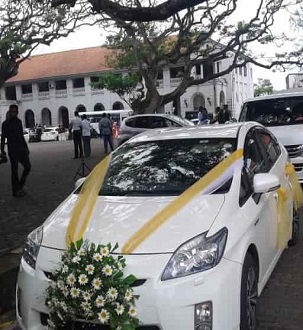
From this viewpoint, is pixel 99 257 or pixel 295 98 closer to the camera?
pixel 99 257

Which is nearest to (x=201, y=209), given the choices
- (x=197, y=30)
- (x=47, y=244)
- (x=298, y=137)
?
(x=47, y=244)

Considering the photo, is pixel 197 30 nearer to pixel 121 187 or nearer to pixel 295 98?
pixel 295 98

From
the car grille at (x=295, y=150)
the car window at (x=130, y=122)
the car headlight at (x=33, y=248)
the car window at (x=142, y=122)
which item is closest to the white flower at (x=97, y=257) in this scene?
the car headlight at (x=33, y=248)

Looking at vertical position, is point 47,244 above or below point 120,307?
above

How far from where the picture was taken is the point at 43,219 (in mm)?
A: 7852

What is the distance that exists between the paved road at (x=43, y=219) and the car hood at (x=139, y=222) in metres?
1.13

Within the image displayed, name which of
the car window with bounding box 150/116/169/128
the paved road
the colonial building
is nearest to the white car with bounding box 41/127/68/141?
the colonial building

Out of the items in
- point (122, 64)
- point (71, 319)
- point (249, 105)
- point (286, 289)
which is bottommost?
point (286, 289)

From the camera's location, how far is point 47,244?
3742 millimetres

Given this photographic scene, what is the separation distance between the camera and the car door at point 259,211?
4027 millimetres

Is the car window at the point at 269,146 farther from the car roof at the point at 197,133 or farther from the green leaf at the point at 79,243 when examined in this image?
the green leaf at the point at 79,243

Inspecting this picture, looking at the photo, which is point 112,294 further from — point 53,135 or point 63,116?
point 63,116

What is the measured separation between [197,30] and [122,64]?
6824 mm

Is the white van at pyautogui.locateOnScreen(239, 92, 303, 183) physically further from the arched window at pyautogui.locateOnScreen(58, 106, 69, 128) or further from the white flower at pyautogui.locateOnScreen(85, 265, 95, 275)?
the arched window at pyautogui.locateOnScreen(58, 106, 69, 128)
